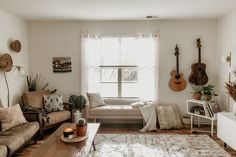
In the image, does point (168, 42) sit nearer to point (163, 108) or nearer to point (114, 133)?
point (163, 108)

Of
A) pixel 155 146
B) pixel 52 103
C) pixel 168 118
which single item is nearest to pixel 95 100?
pixel 52 103

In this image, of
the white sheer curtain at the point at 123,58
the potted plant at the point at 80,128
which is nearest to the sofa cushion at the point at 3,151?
the potted plant at the point at 80,128

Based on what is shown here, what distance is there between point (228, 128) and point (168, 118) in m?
1.56

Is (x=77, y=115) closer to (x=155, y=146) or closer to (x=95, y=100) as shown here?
(x=95, y=100)

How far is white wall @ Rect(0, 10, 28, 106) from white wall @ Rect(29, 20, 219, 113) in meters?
0.24

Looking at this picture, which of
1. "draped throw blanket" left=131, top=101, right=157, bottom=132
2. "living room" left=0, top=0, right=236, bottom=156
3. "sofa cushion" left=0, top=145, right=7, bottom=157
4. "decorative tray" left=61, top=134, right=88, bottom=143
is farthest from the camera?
"draped throw blanket" left=131, top=101, right=157, bottom=132

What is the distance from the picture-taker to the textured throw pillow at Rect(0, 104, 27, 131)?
146 inches

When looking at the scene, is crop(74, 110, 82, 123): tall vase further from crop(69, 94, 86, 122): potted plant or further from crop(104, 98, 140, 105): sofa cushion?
crop(104, 98, 140, 105): sofa cushion

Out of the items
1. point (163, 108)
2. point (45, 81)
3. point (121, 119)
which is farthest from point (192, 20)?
point (45, 81)

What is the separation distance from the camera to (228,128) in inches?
147

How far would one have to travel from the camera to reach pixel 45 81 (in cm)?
562

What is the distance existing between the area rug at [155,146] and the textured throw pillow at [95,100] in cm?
82

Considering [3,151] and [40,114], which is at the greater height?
[40,114]

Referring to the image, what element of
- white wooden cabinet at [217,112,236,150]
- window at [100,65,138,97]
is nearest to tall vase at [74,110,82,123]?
window at [100,65,138,97]
